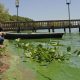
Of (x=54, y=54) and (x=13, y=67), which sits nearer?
(x=13, y=67)

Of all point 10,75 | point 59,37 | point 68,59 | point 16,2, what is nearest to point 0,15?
point 16,2

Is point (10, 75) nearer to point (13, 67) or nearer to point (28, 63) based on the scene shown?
point (13, 67)

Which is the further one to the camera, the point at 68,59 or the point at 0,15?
the point at 0,15

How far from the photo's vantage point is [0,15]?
82562 mm

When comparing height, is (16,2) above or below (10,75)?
above

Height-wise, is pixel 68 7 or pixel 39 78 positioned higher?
pixel 68 7

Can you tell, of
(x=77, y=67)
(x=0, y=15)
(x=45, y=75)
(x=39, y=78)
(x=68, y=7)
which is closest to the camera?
(x=39, y=78)

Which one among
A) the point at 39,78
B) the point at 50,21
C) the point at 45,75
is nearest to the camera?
the point at 39,78

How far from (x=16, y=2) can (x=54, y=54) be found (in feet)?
157

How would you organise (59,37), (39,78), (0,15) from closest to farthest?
(39,78), (59,37), (0,15)

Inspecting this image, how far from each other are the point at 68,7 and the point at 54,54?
51.3 meters

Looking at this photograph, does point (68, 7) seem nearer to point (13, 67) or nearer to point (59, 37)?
point (59, 37)

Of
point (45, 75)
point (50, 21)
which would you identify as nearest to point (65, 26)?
point (50, 21)

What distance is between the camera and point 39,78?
12492 mm
